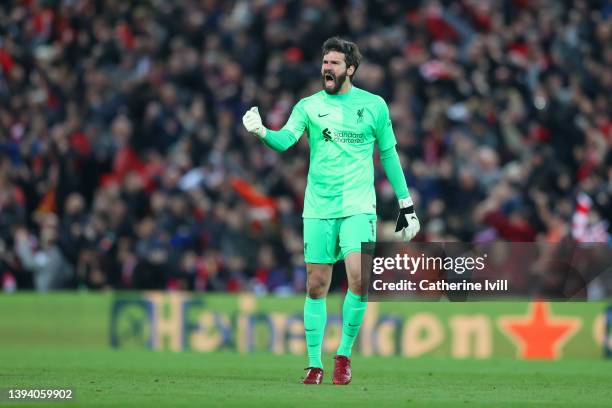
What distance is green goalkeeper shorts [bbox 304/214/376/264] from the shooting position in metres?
10.3

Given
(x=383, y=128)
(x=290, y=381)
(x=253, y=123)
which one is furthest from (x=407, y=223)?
(x=290, y=381)

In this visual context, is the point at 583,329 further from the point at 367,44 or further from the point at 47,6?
the point at 47,6

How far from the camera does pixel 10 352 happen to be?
16047mm

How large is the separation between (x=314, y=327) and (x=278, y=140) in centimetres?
156

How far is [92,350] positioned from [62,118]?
20.3ft

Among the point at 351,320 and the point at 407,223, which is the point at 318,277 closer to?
the point at 351,320

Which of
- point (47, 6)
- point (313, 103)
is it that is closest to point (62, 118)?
point (47, 6)

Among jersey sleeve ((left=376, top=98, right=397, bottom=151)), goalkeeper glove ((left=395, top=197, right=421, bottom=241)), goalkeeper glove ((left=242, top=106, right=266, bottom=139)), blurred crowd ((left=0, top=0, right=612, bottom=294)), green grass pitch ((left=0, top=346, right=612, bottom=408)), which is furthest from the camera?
blurred crowd ((left=0, top=0, right=612, bottom=294))

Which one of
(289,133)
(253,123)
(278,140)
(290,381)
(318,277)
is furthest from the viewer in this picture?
(290,381)

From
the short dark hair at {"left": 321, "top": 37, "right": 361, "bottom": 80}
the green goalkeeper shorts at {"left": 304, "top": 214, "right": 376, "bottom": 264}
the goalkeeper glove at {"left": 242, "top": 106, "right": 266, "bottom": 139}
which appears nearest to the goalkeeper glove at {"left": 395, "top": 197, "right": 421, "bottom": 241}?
the green goalkeeper shorts at {"left": 304, "top": 214, "right": 376, "bottom": 264}

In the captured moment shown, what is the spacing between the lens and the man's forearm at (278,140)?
10.1 m

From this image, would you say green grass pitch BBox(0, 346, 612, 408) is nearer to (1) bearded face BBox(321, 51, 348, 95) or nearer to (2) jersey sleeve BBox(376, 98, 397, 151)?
(2) jersey sleeve BBox(376, 98, 397, 151)

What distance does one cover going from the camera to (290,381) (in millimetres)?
10852

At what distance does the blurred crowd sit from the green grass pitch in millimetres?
3405
